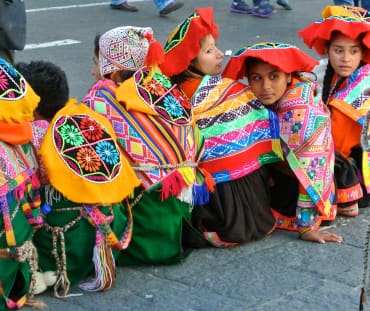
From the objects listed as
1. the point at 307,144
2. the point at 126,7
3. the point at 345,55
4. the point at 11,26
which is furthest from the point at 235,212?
the point at 126,7

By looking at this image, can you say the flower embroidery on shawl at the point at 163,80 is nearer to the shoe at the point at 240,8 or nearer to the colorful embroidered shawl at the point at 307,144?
the colorful embroidered shawl at the point at 307,144

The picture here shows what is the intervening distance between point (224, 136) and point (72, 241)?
97 centimetres

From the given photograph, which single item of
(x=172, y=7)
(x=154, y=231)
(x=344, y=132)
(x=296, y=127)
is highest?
(x=296, y=127)

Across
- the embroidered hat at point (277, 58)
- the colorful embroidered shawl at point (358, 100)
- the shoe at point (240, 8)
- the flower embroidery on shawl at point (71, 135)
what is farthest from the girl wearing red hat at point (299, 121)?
the shoe at point (240, 8)

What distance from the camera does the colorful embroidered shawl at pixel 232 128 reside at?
4.45 meters

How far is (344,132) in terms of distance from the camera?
5.04 meters

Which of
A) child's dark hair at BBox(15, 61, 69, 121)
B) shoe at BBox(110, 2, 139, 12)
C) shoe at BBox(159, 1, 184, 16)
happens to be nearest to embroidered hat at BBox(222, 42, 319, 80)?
child's dark hair at BBox(15, 61, 69, 121)

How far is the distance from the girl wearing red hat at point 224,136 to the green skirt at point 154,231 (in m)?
0.23

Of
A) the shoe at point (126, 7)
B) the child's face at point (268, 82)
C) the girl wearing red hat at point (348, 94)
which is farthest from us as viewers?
the shoe at point (126, 7)

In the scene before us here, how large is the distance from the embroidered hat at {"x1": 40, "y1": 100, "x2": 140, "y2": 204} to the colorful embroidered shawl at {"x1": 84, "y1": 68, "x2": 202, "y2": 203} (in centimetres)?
19

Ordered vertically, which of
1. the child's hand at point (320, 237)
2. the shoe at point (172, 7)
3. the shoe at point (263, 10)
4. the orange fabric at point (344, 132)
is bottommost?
the shoe at point (263, 10)

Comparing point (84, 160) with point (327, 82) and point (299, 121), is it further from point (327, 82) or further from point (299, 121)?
point (327, 82)

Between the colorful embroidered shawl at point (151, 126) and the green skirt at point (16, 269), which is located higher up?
the colorful embroidered shawl at point (151, 126)

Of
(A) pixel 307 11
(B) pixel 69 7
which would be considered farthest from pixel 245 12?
(B) pixel 69 7
